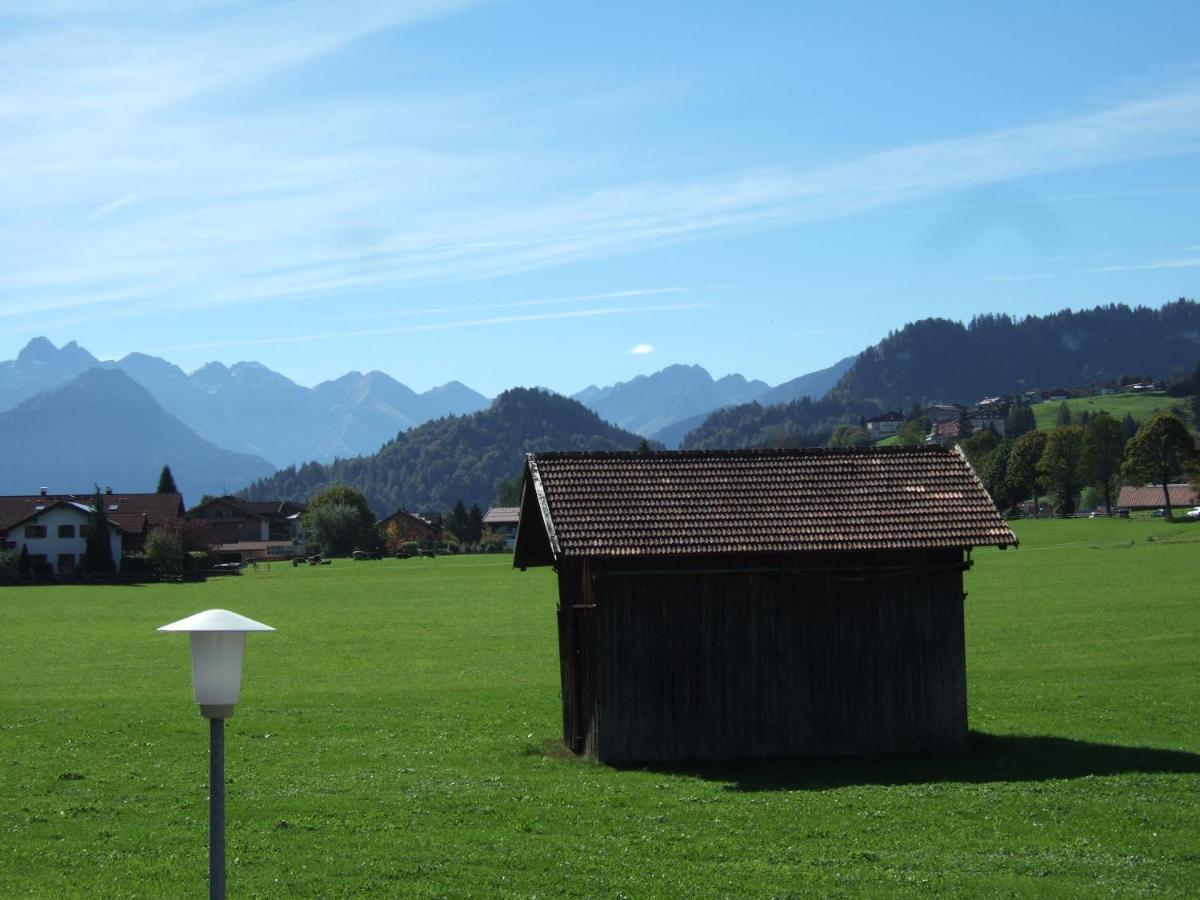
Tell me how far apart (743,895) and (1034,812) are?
6.28m

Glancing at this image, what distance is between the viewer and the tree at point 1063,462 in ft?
520

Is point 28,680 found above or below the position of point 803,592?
below

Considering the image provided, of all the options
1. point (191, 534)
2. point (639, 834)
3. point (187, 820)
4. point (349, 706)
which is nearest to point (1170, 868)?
point (639, 834)

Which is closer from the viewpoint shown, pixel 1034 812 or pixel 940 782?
pixel 1034 812

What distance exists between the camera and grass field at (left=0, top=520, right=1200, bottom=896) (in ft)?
51.8

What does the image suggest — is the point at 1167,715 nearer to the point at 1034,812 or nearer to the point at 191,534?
the point at 1034,812

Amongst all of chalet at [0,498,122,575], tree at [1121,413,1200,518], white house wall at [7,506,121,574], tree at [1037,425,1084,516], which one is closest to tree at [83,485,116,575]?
chalet at [0,498,122,575]

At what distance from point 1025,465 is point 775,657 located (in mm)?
151508

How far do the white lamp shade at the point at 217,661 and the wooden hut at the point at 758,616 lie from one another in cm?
1364

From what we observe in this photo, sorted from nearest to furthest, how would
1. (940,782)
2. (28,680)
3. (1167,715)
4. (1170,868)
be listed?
(1170,868) → (940,782) → (1167,715) → (28,680)

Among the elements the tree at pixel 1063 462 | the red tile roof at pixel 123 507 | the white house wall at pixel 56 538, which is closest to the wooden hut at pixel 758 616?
the white house wall at pixel 56 538

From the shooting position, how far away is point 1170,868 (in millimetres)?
15836

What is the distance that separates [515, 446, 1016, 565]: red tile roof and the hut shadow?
3.82 meters

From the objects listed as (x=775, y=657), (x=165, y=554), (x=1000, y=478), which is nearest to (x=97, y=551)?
(x=165, y=554)
